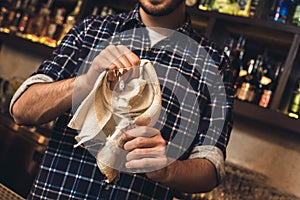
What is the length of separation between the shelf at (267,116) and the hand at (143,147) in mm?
1016

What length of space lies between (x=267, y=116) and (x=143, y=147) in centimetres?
107

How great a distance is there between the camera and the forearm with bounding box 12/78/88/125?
969 millimetres

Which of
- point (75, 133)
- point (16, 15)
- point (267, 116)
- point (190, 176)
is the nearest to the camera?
point (190, 176)

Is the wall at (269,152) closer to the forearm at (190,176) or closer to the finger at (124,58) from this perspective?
the forearm at (190,176)

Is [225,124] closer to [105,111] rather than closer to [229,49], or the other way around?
[105,111]

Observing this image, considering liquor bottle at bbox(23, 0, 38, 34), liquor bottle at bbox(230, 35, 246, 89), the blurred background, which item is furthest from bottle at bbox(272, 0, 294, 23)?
liquor bottle at bbox(23, 0, 38, 34)

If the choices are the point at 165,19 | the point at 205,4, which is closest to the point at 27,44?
the point at 205,4

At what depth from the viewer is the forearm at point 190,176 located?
917mm

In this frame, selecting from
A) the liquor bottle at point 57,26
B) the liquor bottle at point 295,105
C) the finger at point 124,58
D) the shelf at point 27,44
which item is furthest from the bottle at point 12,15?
the finger at point 124,58

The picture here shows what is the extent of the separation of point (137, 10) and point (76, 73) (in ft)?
0.78

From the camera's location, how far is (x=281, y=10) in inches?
75.7

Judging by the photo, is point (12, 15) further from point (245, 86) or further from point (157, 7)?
point (157, 7)

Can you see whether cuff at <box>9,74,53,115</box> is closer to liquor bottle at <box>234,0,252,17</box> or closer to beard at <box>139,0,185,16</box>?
beard at <box>139,0,185,16</box>

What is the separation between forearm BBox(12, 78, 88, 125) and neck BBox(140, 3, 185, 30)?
1.06 ft
